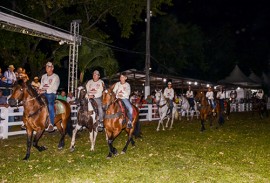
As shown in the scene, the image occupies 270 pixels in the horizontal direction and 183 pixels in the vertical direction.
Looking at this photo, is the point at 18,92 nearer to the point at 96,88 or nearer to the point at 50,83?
the point at 50,83

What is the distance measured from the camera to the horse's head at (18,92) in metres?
10.8

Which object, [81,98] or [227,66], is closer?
[81,98]

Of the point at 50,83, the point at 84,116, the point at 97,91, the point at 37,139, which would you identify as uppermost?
the point at 50,83

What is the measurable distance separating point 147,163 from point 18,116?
12.2 meters

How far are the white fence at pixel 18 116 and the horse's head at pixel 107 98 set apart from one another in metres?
4.48

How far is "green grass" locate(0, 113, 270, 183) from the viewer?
8.57 meters

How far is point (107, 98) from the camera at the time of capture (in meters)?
11.4

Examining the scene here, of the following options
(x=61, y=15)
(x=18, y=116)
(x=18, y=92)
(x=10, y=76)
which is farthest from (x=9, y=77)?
(x=61, y=15)

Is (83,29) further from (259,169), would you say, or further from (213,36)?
(213,36)

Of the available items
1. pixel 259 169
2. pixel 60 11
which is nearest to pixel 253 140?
pixel 259 169

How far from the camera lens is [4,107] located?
16141 millimetres

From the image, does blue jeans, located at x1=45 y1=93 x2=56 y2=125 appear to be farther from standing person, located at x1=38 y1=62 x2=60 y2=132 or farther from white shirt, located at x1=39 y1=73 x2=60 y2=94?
white shirt, located at x1=39 y1=73 x2=60 y2=94

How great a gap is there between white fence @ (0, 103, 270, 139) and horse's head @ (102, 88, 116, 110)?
Answer: 4.48m

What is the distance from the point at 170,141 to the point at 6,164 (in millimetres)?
7042
